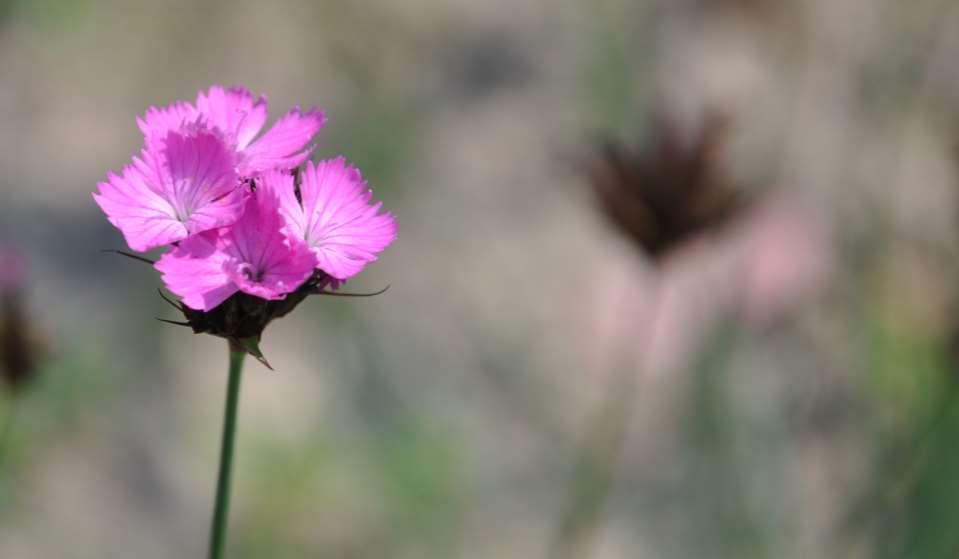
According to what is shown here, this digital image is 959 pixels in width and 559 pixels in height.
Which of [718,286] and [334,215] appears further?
[718,286]

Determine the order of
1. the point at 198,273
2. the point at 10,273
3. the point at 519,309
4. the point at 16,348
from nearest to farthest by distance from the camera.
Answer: the point at 198,273
the point at 16,348
the point at 10,273
the point at 519,309

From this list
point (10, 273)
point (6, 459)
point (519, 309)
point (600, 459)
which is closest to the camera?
point (10, 273)

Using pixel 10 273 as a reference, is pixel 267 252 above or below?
above

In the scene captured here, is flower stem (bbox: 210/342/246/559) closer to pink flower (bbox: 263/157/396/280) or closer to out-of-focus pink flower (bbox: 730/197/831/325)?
pink flower (bbox: 263/157/396/280)

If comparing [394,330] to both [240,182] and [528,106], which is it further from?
[240,182]

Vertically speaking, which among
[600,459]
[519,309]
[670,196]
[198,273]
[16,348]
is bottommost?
[600,459]

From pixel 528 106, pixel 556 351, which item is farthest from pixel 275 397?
pixel 528 106

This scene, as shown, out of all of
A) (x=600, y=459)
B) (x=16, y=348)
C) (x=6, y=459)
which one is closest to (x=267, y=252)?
(x=16, y=348)

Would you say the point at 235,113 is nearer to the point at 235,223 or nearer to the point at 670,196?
the point at 235,223
